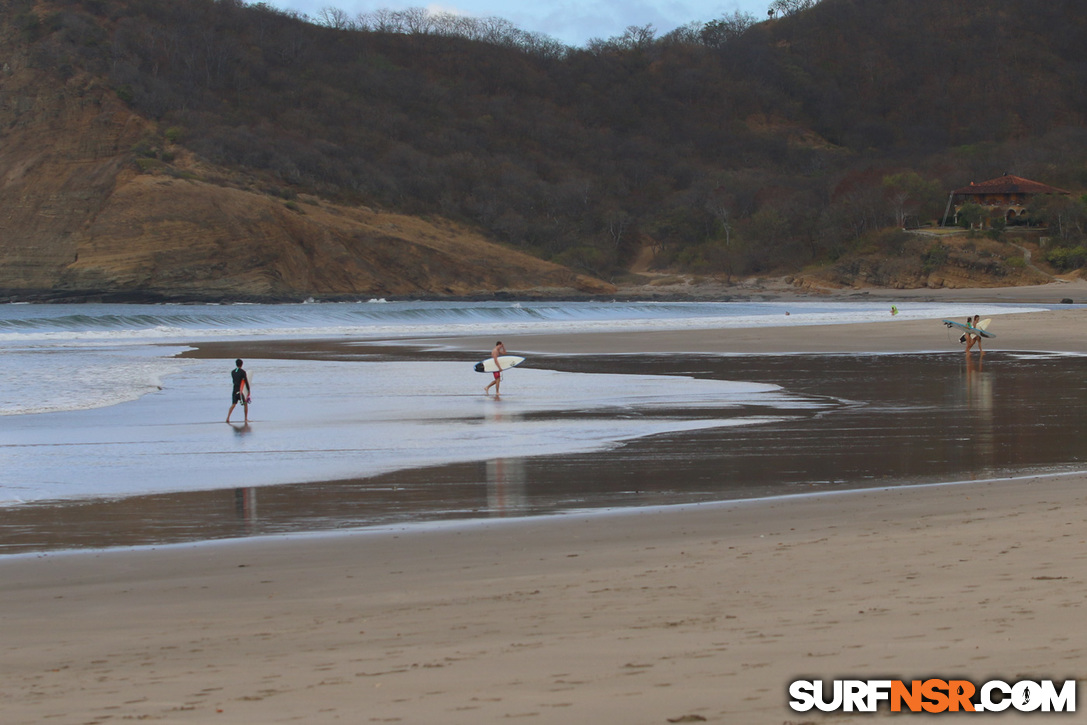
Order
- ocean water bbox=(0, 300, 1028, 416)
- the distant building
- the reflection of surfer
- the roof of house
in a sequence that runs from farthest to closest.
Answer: the roof of house, the distant building, the reflection of surfer, ocean water bbox=(0, 300, 1028, 416)

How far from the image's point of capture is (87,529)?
7590mm

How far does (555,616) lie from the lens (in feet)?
15.9

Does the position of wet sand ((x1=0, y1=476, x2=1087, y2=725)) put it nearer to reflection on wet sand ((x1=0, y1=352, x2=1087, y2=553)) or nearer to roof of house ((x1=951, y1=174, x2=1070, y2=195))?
reflection on wet sand ((x1=0, y1=352, x2=1087, y2=553))

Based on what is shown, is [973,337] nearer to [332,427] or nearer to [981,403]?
[981,403]

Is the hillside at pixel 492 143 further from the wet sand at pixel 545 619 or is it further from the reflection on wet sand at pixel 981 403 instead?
the wet sand at pixel 545 619

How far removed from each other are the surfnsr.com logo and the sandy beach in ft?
0.30

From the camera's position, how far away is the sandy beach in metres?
3.77

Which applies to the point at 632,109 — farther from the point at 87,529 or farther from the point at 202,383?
the point at 87,529

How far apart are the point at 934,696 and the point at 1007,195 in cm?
7750

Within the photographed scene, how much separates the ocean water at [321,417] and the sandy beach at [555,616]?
200 cm

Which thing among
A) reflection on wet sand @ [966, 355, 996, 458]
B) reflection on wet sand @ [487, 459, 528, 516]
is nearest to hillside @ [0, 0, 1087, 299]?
reflection on wet sand @ [966, 355, 996, 458]

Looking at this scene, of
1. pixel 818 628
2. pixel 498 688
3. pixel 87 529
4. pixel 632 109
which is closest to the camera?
pixel 498 688

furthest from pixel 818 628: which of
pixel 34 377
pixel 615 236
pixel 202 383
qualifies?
pixel 615 236

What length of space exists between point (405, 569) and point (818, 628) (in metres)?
2.69
